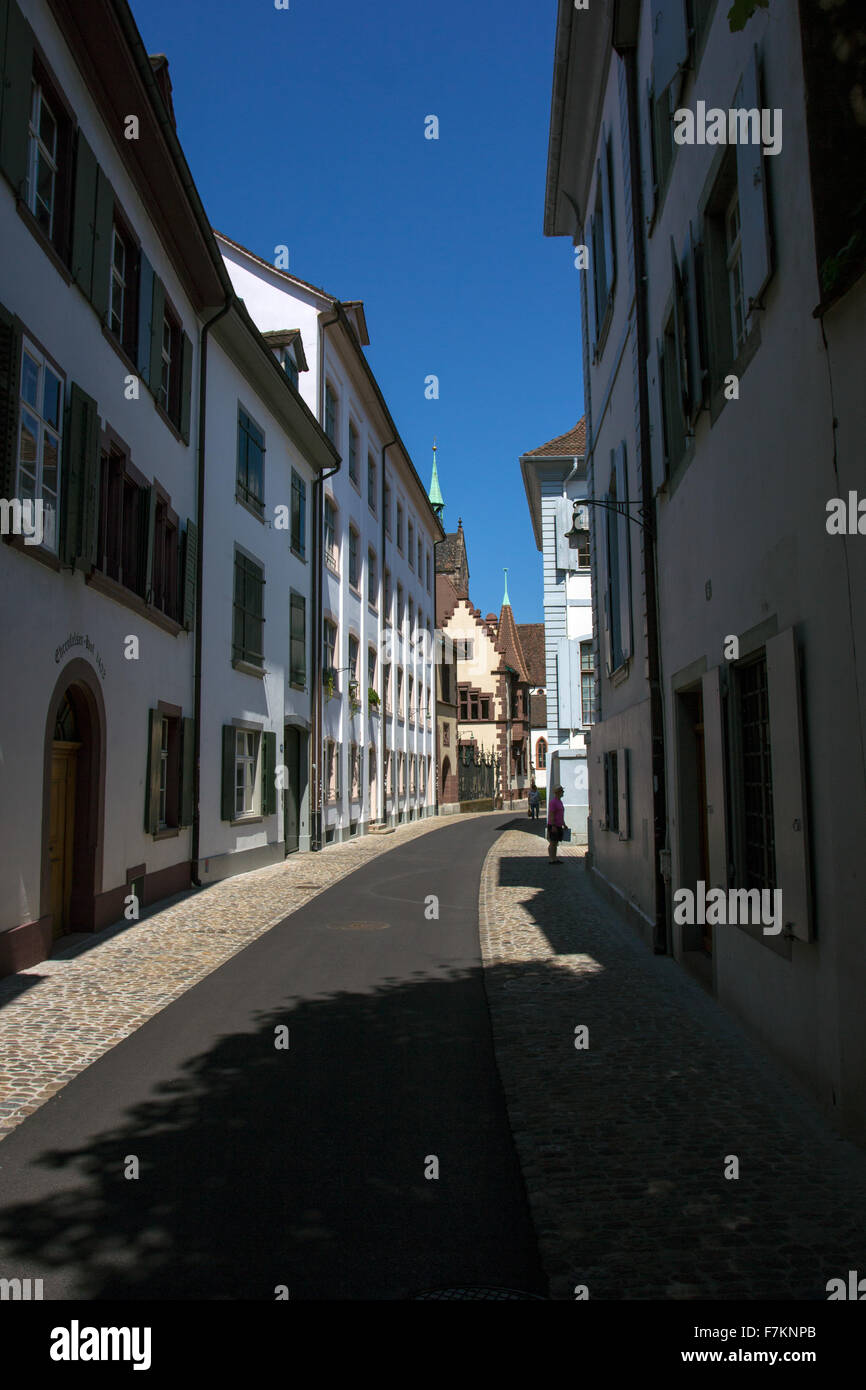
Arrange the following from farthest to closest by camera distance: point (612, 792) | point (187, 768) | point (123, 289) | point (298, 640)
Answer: point (298, 640) → point (187, 768) → point (612, 792) → point (123, 289)

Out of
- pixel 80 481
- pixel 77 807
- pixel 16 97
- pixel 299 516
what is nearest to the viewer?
pixel 16 97

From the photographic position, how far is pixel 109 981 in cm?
890

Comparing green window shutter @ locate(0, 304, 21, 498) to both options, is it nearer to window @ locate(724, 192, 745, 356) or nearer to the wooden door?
A: the wooden door

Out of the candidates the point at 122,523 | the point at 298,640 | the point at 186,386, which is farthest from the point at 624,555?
the point at 298,640

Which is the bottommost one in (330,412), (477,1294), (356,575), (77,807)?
(477,1294)

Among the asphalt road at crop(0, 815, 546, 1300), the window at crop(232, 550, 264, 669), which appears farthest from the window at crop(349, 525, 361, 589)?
the asphalt road at crop(0, 815, 546, 1300)

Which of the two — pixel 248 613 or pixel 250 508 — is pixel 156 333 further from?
pixel 248 613

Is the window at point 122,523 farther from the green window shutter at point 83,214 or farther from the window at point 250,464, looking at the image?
the window at point 250,464

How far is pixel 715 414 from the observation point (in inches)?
295

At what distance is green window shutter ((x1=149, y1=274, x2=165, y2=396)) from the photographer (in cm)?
1360

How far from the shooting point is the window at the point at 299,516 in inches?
890

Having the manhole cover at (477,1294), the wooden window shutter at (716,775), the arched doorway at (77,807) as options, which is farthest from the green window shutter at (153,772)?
the manhole cover at (477,1294)

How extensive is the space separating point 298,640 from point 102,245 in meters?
11.9

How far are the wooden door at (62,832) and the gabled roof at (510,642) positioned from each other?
54.5 metres
